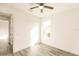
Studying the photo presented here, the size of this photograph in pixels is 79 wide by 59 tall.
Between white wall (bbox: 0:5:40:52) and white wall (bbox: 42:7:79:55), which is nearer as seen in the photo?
white wall (bbox: 0:5:40:52)

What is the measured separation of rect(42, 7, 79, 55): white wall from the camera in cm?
247

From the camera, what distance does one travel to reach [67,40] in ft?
8.95

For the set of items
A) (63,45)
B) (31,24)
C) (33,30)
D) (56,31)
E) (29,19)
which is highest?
(29,19)

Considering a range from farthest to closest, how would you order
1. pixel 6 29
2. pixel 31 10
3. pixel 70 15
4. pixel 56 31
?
pixel 56 31 → pixel 70 15 → pixel 31 10 → pixel 6 29

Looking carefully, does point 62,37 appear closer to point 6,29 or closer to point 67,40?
point 67,40

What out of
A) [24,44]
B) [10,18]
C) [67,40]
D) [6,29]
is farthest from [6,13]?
[67,40]

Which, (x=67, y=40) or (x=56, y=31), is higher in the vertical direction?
(x=56, y=31)

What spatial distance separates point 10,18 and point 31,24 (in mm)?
661

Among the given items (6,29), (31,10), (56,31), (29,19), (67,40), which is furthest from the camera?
(56,31)

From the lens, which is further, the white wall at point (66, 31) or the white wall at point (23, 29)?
the white wall at point (66, 31)

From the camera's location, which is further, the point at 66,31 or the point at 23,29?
the point at 66,31

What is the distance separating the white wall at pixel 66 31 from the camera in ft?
8.12

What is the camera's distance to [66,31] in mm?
2670

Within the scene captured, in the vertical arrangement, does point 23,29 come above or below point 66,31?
above
